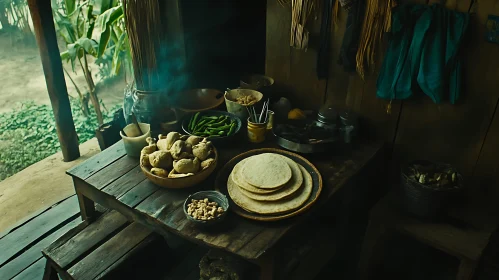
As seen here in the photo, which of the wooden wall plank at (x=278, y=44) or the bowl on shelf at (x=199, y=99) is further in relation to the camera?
the bowl on shelf at (x=199, y=99)

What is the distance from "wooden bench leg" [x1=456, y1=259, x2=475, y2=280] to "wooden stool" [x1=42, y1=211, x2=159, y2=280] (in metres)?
2.11

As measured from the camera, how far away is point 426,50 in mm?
2801

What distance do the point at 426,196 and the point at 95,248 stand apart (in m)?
2.31

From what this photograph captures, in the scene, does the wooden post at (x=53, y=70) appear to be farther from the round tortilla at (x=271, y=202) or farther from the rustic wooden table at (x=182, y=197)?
the round tortilla at (x=271, y=202)

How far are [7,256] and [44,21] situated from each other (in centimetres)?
231

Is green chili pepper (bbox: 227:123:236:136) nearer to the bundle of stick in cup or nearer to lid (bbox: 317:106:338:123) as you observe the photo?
the bundle of stick in cup

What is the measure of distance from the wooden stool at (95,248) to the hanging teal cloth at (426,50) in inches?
84.1

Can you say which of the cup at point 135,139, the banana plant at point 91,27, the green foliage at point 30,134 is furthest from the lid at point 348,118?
the green foliage at point 30,134

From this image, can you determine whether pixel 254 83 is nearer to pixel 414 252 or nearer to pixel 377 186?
pixel 377 186

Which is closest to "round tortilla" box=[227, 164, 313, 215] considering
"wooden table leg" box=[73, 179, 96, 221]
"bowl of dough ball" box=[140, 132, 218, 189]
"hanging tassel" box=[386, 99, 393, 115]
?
"bowl of dough ball" box=[140, 132, 218, 189]

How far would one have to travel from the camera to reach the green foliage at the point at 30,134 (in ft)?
19.9

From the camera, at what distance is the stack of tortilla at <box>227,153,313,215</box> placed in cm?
263

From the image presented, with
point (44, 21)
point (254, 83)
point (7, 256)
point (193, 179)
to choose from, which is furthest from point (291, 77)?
point (7, 256)

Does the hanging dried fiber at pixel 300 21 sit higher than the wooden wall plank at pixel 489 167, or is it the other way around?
the hanging dried fiber at pixel 300 21
